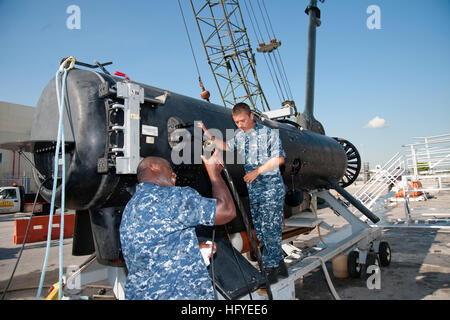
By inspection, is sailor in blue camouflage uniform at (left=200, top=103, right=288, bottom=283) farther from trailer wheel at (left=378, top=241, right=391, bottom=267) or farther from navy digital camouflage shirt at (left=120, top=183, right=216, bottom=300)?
trailer wheel at (left=378, top=241, right=391, bottom=267)

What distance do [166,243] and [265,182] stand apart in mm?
1447

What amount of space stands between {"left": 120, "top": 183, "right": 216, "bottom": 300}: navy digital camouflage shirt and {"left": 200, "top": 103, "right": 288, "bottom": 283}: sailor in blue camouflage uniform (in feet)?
3.65

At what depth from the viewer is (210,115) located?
346 cm

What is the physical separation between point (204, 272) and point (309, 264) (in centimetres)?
203

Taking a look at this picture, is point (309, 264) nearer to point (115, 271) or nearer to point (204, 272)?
point (204, 272)

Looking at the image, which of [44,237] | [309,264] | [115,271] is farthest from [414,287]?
[44,237]

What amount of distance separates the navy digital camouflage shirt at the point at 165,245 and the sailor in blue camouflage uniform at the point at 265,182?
111 centimetres

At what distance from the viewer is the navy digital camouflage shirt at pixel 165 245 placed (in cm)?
193

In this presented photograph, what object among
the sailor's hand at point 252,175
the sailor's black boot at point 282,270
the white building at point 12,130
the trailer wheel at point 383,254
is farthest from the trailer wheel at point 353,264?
the white building at point 12,130

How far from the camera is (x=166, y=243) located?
1.94 metres

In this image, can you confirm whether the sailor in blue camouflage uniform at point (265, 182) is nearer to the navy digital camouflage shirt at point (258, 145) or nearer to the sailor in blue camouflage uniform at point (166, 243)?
the navy digital camouflage shirt at point (258, 145)

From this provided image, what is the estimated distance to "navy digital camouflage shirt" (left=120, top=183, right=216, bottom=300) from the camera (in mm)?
1928

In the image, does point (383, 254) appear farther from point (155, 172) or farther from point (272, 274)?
point (155, 172)

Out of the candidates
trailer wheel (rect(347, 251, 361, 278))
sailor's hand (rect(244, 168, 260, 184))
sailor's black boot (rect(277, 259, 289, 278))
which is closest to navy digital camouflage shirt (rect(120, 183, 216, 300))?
sailor's hand (rect(244, 168, 260, 184))
